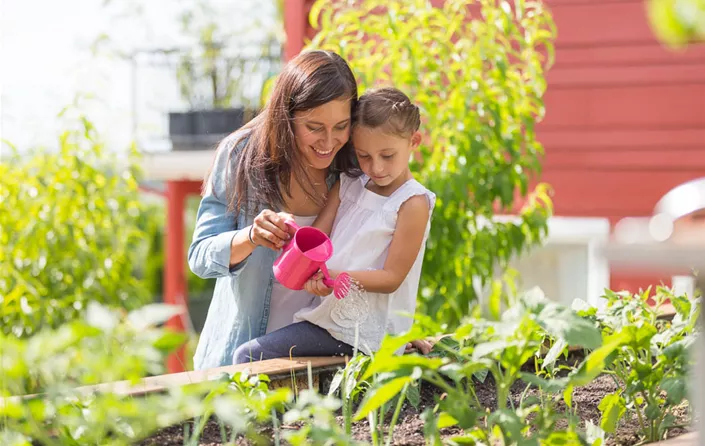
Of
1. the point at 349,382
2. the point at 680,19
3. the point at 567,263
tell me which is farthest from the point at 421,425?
the point at 567,263

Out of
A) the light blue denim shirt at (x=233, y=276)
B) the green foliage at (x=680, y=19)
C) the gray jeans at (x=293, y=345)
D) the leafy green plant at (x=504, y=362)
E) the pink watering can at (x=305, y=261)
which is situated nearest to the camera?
the green foliage at (x=680, y=19)

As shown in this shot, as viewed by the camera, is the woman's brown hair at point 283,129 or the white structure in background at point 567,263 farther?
the white structure in background at point 567,263

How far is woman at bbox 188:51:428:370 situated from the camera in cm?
209

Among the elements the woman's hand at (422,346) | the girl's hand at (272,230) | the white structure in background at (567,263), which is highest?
the girl's hand at (272,230)

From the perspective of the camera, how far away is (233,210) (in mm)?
2145

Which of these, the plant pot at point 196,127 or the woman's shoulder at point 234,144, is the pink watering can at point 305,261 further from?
the plant pot at point 196,127

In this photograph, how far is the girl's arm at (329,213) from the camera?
2.21 metres

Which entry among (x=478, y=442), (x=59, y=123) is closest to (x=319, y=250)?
(x=478, y=442)

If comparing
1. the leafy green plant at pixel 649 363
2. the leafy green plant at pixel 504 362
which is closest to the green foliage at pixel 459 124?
the leafy green plant at pixel 649 363

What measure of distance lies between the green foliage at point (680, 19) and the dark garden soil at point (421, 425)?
28.1 inches

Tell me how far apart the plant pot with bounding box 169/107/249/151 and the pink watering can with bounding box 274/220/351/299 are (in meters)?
→ 5.03

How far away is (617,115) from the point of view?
4594mm

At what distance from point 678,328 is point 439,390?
530mm

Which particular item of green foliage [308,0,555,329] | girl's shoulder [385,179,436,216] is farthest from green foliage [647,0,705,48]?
green foliage [308,0,555,329]
